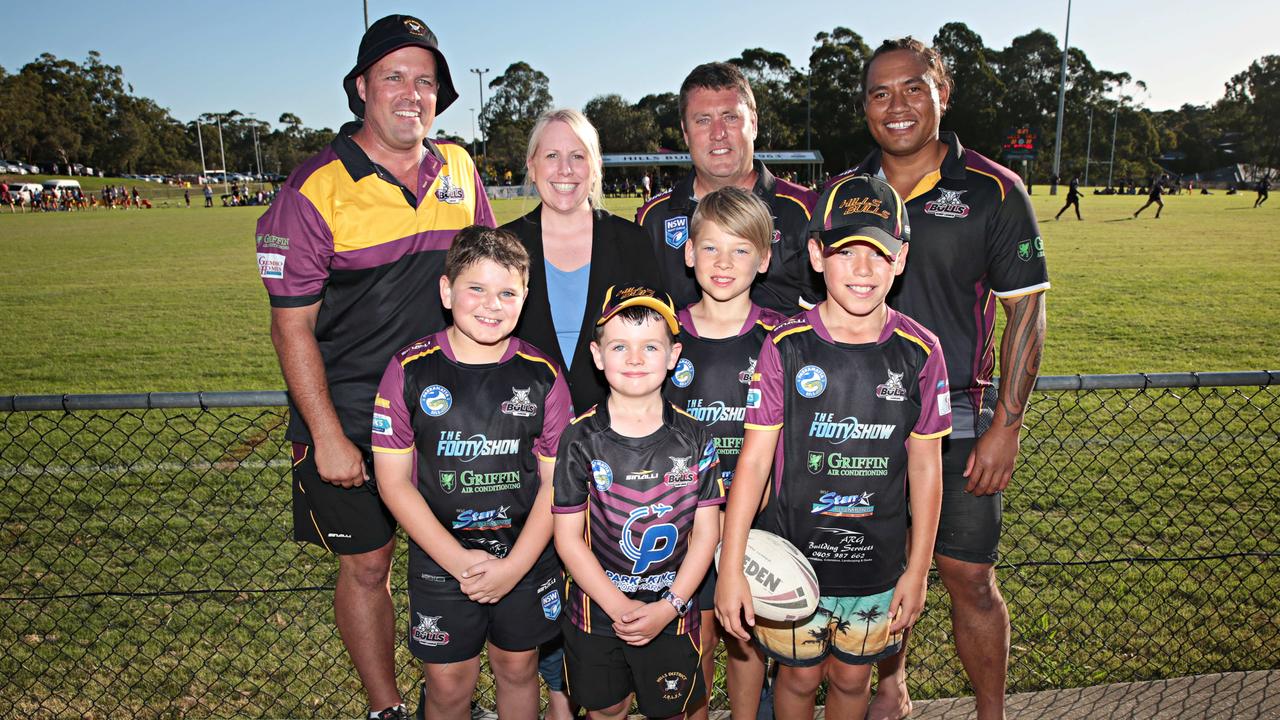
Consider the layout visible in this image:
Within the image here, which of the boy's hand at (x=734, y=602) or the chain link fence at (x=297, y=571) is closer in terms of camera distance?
the boy's hand at (x=734, y=602)

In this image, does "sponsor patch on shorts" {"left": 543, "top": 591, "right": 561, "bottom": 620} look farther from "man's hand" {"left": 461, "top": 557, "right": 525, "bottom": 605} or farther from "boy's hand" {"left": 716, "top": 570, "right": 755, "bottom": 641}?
"boy's hand" {"left": 716, "top": 570, "right": 755, "bottom": 641}

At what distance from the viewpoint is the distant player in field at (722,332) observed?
2.88m

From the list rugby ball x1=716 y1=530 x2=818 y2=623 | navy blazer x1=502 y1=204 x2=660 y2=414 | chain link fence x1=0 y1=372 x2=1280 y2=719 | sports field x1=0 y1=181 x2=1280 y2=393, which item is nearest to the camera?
rugby ball x1=716 y1=530 x2=818 y2=623

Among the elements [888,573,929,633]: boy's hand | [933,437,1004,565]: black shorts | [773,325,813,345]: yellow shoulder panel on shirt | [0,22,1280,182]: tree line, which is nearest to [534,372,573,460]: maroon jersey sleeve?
[773,325,813,345]: yellow shoulder panel on shirt

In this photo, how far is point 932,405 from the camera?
262cm

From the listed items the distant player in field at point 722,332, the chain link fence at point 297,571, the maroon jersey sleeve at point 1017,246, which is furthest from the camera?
the chain link fence at point 297,571

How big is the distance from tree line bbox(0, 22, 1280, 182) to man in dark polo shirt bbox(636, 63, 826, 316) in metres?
74.5

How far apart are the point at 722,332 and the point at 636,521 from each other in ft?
2.59

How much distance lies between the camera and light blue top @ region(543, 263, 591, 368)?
3285 millimetres

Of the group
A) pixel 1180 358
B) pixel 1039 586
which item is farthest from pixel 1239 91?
pixel 1039 586

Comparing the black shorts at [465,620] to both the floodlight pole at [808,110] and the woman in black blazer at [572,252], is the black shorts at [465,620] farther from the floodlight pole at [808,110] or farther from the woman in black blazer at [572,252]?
the floodlight pole at [808,110]

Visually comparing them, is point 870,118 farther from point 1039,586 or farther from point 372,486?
point 1039,586

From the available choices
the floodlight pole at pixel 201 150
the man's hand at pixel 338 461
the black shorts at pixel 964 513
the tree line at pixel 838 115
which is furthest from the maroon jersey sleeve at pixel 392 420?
the floodlight pole at pixel 201 150

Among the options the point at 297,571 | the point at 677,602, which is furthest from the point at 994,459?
the point at 297,571
